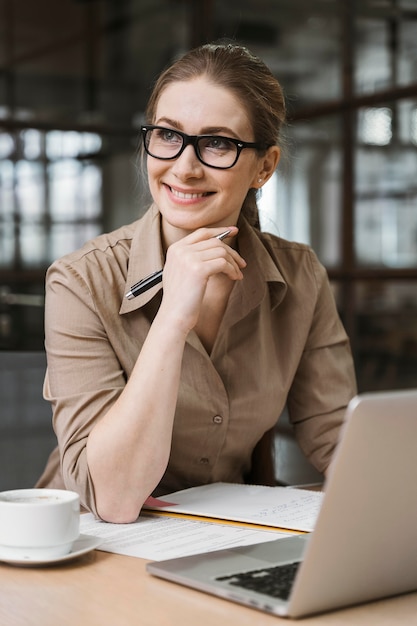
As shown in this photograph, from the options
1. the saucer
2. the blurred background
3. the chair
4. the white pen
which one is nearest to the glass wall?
the blurred background

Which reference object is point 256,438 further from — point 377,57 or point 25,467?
point 377,57

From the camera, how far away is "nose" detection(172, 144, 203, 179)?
165cm

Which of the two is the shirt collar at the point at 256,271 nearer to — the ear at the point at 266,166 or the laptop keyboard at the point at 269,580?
the ear at the point at 266,166

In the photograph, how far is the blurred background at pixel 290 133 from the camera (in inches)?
142

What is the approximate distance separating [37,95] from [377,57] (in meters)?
1.59

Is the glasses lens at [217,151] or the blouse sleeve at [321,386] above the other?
the glasses lens at [217,151]

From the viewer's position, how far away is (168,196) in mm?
1705

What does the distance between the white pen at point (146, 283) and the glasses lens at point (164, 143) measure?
0.16 metres

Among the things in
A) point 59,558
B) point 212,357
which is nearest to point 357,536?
point 59,558

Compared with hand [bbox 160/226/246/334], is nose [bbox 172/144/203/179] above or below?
above

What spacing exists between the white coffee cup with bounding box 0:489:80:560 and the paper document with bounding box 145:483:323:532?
0.30m

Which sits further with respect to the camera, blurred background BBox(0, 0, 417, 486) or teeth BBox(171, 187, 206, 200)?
blurred background BBox(0, 0, 417, 486)

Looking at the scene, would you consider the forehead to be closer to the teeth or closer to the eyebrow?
the eyebrow

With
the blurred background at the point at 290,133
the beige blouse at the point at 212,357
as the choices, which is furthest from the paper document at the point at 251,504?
the blurred background at the point at 290,133
